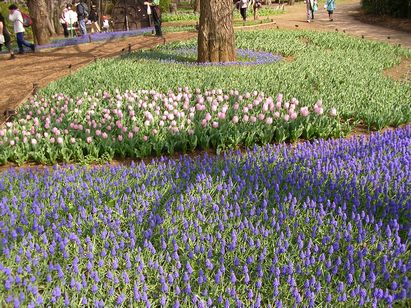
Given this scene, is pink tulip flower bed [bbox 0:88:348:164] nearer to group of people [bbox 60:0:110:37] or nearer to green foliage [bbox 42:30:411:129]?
green foliage [bbox 42:30:411:129]

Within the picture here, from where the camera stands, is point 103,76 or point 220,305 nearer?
point 220,305

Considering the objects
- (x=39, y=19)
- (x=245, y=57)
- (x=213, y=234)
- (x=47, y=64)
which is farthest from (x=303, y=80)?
(x=39, y=19)

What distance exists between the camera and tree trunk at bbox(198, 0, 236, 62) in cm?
1079

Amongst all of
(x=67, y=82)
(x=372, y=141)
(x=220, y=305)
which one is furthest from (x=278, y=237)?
(x=67, y=82)

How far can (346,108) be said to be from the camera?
22.7 feet

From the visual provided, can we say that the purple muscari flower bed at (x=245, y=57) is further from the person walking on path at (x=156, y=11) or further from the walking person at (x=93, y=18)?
the walking person at (x=93, y=18)

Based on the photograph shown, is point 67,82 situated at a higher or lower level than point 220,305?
higher

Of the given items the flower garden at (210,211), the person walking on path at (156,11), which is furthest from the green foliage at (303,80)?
the person walking on path at (156,11)

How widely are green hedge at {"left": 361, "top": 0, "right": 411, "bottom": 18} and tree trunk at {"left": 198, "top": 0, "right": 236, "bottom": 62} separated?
14.4 meters

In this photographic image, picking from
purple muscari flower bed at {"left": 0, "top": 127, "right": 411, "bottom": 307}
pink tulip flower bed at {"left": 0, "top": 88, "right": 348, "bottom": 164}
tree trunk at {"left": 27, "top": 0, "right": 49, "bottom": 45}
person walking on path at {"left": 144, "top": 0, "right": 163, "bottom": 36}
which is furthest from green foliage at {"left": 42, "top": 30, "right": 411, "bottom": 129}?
tree trunk at {"left": 27, "top": 0, "right": 49, "bottom": 45}

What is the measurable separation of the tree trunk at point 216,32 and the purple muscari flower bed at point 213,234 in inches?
272

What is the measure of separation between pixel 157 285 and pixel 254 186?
4.99ft

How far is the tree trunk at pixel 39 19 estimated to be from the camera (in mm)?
18188

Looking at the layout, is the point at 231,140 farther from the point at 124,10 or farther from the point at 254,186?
the point at 124,10
